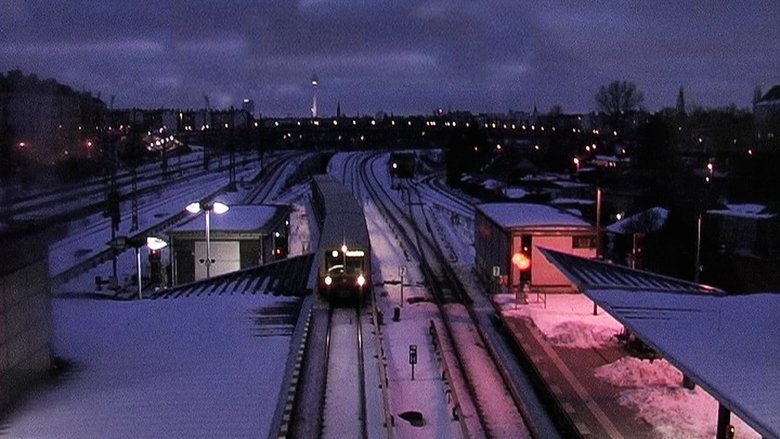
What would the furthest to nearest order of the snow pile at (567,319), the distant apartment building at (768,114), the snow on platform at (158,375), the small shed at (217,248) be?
1. the distant apartment building at (768,114)
2. the small shed at (217,248)
3. the snow pile at (567,319)
4. the snow on platform at (158,375)

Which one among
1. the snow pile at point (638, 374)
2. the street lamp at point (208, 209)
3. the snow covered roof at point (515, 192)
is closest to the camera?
the snow pile at point (638, 374)

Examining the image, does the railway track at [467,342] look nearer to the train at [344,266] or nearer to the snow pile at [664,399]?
the snow pile at [664,399]

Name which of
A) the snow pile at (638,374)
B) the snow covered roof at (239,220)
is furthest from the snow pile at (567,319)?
the snow covered roof at (239,220)

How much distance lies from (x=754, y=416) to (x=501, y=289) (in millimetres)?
12692

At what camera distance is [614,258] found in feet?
85.6

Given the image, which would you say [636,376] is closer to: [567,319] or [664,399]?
[664,399]

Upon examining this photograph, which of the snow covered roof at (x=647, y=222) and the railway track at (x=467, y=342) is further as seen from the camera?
the snow covered roof at (x=647, y=222)

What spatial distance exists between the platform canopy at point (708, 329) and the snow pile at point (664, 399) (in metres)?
1.20

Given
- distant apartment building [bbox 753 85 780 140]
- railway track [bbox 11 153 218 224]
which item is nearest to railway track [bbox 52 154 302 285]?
railway track [bbox 11 153 218 224]

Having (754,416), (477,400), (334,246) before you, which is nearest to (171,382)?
(477,400)

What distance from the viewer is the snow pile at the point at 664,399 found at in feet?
36.4

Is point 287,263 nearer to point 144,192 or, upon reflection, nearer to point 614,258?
point 614,258

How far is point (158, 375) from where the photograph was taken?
9.41m

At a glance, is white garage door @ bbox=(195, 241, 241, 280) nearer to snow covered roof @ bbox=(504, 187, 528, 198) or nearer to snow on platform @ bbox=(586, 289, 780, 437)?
Result: snow on platform @ bbox=(586, 289, 780, 437)
